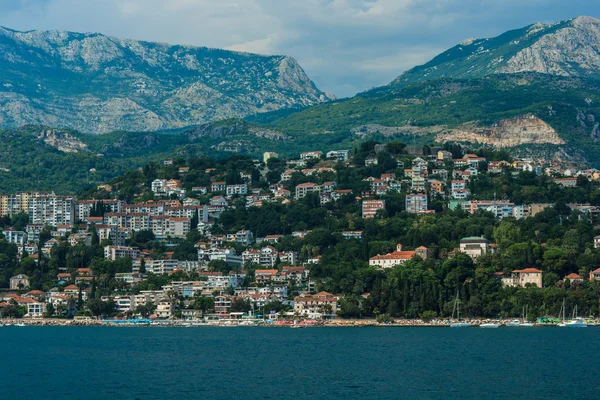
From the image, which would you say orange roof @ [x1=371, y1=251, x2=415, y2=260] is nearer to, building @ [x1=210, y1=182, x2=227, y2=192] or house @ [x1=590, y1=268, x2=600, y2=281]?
house @ [x1=590, y1=268, x2=600, y2=281]

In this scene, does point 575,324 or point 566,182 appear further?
point 566,182

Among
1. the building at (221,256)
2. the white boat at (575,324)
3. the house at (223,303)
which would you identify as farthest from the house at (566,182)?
the house at (223,303)

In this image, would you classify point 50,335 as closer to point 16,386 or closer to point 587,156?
point 16,386

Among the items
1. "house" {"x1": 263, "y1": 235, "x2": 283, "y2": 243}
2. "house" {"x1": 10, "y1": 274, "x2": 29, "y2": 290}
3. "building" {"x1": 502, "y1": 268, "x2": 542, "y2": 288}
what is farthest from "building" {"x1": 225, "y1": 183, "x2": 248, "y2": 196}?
"building" {"x1": 502, "y1": 268, "x2": 542, "y2": 288}

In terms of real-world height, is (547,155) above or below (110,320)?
above

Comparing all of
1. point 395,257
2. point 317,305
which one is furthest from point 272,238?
point 317,305

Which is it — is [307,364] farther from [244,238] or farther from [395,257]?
[244,238]

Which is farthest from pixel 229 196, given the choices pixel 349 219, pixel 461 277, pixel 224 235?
pixel 461 277
